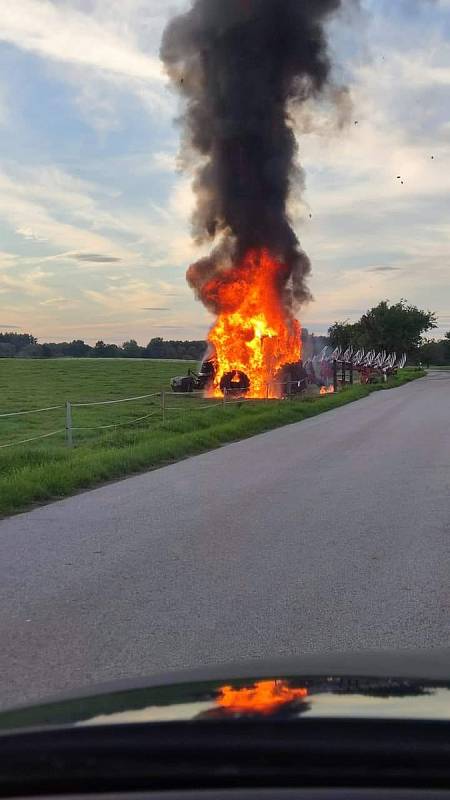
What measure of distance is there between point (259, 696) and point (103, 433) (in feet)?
61.3

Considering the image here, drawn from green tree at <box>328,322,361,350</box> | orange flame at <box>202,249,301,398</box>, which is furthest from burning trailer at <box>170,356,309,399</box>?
green tree at <box>328,322,361,350</box>

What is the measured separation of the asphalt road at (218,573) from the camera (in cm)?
441

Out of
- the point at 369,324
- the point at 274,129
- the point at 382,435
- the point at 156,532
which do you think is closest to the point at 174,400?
the point at 274,129

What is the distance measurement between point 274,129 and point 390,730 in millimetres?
41463

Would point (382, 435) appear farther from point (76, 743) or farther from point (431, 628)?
point (76, 743)

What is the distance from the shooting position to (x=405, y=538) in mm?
7242

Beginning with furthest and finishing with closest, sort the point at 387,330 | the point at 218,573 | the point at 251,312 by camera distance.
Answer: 1. the point at 387,330
2. the point at 251,312
3. the point at 218,573

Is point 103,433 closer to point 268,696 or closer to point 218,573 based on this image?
point 218,573

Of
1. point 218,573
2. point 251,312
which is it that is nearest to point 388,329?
point 251,312

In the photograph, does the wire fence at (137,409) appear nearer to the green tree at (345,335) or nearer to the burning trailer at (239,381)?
the burning trailer at (239,381)

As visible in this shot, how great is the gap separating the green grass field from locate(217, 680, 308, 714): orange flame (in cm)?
725

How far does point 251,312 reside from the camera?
3959cm

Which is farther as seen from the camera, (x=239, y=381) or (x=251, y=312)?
(x=251, y=312)

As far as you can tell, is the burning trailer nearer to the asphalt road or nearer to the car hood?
the asphalt road
